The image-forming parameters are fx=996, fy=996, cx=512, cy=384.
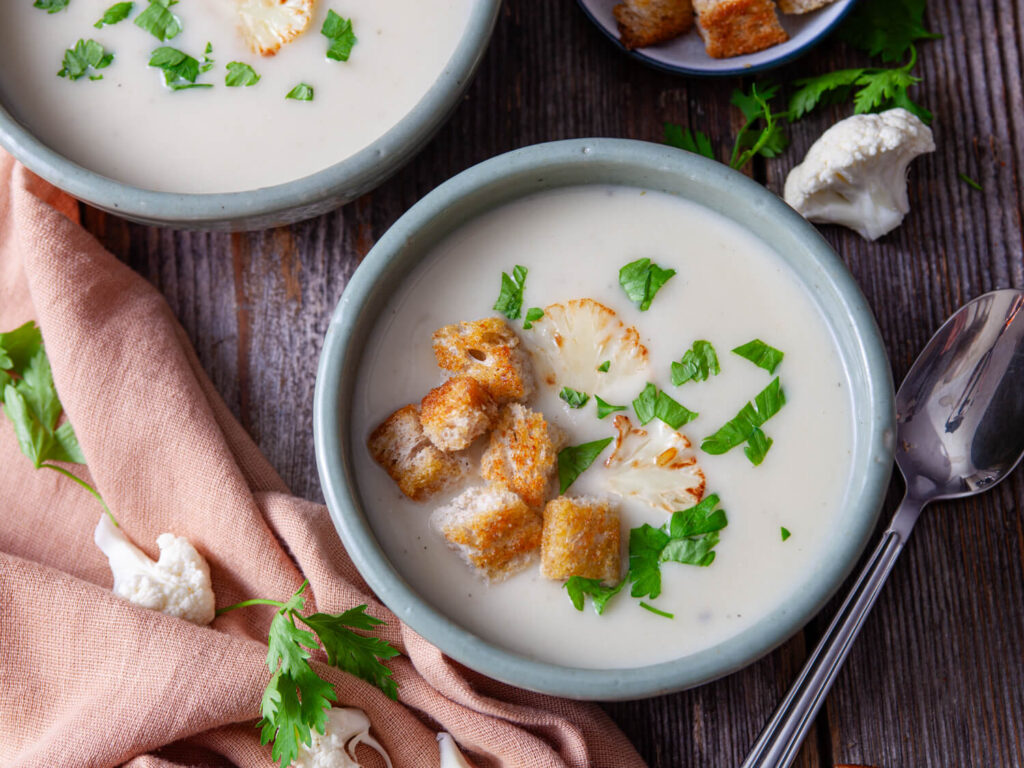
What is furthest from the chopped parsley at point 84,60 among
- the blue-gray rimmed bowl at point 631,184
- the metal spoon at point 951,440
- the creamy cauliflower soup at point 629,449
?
the metal spoon at point 951,440

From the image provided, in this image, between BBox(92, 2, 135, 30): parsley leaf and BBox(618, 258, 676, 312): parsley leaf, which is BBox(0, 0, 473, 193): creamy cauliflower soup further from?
BBox(618, 258, 676, 312): parsley leaf

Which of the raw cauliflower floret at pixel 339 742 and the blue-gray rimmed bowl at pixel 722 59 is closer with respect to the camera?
the raw cauliflower floret at pixel 339 742

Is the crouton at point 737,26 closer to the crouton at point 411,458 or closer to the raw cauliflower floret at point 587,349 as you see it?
the raw cauliflower floret at point 587,349

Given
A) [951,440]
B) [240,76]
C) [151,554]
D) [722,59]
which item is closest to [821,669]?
[951,440]

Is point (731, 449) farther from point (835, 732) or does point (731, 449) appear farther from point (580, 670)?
point (835, 732)

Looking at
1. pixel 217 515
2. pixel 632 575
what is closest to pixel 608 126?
pixel 632 575
